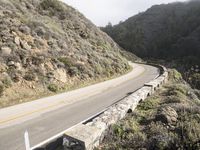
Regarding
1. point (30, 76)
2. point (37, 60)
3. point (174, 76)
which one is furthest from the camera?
point (174, 76)

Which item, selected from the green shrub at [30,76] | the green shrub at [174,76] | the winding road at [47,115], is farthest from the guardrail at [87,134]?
the green shrub at [174,76]

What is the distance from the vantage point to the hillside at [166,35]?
110 metres

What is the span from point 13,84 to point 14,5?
43.1 ft

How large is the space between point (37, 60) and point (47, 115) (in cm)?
886

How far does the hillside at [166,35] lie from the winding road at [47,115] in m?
81.5

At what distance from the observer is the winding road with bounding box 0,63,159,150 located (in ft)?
31.2

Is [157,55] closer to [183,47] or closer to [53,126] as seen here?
[183,47]

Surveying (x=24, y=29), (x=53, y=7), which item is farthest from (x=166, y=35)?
(x=24, y=29)

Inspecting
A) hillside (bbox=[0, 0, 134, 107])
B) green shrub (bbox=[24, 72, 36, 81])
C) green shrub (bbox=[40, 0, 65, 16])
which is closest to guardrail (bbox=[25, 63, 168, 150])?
hillside (bbox=[0, 0, 134, 107])

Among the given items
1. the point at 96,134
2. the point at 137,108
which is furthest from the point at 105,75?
the point at 96,134

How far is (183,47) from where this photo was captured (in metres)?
112

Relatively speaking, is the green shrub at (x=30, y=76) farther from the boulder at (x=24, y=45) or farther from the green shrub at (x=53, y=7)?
the green shrub at (x=53, y=7)

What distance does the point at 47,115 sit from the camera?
505 inches

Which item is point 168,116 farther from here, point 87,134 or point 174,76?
point 174,76
